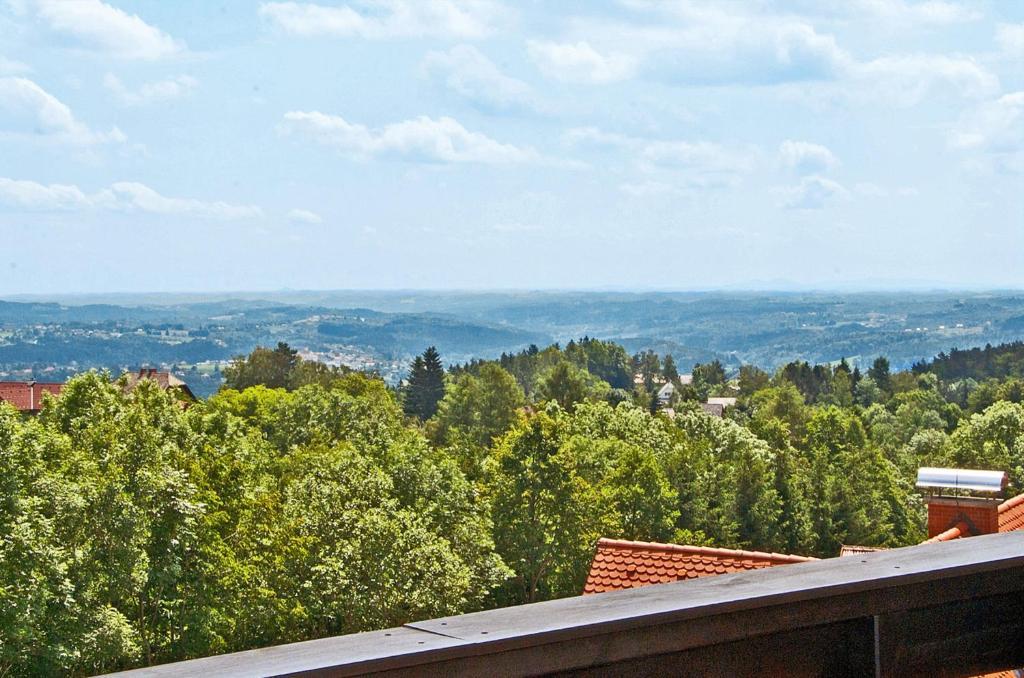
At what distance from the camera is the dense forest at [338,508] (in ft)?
79.8

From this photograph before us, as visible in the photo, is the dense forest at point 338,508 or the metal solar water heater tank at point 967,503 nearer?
the metal solar water heater tank at point 967,503

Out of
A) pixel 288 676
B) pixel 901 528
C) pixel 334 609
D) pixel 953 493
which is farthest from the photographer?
pixel 901 528

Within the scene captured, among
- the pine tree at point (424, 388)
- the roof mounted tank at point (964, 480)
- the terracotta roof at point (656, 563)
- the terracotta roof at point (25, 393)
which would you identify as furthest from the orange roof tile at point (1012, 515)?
the pine tree at point (424, 388)

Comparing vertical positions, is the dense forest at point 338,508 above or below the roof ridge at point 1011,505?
below

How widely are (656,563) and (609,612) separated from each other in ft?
37.1

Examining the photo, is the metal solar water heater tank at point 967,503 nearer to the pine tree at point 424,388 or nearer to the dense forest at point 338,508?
the dense forest at point 338,508

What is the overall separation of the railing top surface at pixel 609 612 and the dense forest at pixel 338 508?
70.1 ft

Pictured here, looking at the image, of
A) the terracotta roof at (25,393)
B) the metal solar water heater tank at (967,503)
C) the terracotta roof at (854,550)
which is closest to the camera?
the terracotta roof at (854,550)

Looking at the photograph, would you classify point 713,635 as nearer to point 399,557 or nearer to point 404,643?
point 404,643

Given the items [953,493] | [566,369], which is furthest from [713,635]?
[566,369]

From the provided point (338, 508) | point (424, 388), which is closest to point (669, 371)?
point (424, 388)

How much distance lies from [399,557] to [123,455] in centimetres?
698

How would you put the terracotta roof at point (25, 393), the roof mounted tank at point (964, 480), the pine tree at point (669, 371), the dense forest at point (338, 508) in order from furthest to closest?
the pine tree at point (669, 371) < the terracotta roof at point (25, 393) < the dense forest at point (338, 508) < the roof mounted tank at point (964, 480)

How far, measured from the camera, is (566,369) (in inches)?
3487
